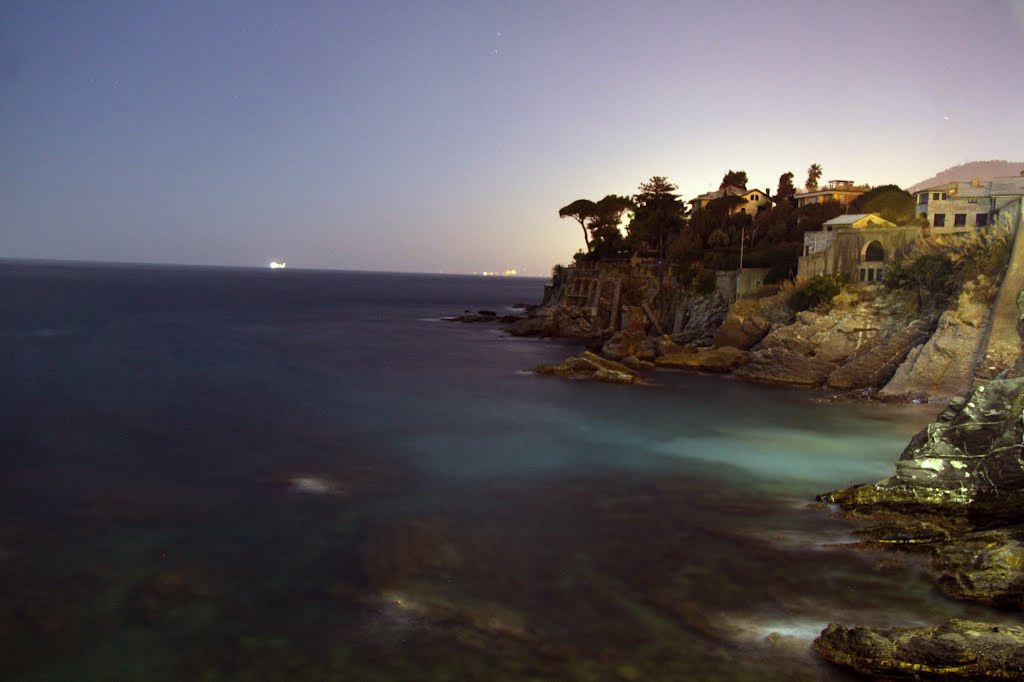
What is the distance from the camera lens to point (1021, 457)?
12648 mm

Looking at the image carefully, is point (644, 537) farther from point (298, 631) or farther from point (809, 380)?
point (809, 380)

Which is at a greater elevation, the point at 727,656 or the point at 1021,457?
the point at 1021,457

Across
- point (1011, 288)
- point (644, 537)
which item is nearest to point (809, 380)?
point (1011, 288)

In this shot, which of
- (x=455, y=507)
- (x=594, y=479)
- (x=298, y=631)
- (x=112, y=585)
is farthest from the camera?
(x=594, y=479)

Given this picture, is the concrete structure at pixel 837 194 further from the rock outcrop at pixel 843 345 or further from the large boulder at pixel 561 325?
the rock outcrop at pixel 843 345

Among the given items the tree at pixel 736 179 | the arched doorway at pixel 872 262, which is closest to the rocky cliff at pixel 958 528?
the arched doorway at pixel 872 262

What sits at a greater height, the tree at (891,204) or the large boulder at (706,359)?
the tree at (891,204)

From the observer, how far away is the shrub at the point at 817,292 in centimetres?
3152

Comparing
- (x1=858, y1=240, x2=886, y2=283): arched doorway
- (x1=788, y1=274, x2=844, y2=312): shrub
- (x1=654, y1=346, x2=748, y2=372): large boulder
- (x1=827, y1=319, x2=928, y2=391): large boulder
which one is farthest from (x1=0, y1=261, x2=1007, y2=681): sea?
(x1=858, y1=240, x2=886, y2=283): arched doorway

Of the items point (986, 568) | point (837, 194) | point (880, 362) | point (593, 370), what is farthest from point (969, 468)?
point (837, 194)

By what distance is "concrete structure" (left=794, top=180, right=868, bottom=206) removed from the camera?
171ft

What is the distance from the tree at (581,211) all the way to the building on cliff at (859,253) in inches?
1050

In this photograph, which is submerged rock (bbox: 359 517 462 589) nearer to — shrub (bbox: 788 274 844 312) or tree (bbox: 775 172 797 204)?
shrub (bbox: 788 274 844 312)

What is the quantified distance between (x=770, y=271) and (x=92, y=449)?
30.3 m
